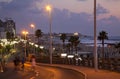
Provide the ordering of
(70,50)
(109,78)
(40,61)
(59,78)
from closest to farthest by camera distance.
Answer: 1. (109,78)
2. (59,78)
3. (40,61)
4. (70,50)

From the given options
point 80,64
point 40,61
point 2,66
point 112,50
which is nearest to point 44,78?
point 2,66

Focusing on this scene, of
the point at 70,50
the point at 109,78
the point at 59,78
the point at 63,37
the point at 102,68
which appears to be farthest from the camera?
the point at 70,50

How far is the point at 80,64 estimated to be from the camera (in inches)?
2154

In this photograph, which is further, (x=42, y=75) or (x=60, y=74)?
(x=60, y=74)

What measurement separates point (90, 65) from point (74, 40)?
305 feet

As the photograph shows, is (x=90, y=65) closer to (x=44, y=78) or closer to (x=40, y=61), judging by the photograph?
(x=44, y=78)

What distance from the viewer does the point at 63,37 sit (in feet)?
524

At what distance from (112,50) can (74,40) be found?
15.2 m

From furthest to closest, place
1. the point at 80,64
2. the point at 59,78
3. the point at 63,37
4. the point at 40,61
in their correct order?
the point at 63,37 < the point at 40,61 < the point at 80,64 < the point at 59,78

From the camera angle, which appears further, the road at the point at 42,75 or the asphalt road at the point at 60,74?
the road at the point at 42,75

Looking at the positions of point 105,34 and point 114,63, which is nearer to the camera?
point 114,63

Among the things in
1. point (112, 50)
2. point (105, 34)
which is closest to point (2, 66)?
point (105, 34)

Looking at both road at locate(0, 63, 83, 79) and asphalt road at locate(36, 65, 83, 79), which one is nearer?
asphalt road at locate(36, 65, 83, 79)

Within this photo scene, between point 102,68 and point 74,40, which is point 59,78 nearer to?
point 102,68
